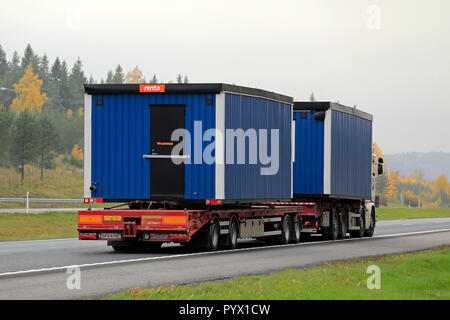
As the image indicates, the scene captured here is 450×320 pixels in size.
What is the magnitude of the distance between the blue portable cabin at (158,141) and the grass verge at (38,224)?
1315 cm

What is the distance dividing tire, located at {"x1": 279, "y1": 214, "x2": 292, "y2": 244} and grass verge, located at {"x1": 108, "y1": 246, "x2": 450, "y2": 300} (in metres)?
9.08

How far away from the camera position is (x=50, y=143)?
80500mm

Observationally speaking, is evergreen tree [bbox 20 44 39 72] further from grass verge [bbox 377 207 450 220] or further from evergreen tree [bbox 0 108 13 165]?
grass verge [bbox 377 207 450 220]

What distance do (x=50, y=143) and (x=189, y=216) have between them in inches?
2434

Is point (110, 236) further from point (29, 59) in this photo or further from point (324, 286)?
point (29, 59)

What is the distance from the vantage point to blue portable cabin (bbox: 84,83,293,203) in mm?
21094

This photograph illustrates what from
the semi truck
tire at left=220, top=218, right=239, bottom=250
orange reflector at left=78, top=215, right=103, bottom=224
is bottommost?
tire at left=220, top=218, right=239, bottom=250

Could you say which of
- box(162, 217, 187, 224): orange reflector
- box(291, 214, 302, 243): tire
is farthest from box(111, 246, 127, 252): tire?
box(291, 214, 302, 243): tire

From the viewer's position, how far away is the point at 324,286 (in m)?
12.8

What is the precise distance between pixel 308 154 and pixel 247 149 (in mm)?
5385

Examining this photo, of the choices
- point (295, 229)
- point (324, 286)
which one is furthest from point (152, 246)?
point (324, 286)

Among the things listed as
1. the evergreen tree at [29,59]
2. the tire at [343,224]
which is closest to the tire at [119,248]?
the tire at [343,224]
